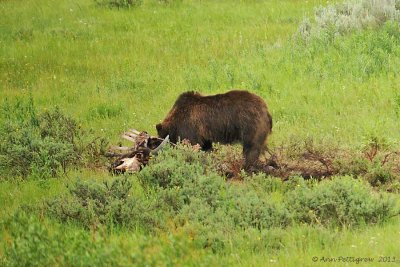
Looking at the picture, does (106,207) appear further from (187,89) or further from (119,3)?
(119,3)

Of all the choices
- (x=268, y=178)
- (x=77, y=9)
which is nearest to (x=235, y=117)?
(x=268, y=178)

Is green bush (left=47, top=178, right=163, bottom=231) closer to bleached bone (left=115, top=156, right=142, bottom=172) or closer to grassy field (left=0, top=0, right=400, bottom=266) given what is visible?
grassy field (left=0, top=0, right=400, bottom=266)

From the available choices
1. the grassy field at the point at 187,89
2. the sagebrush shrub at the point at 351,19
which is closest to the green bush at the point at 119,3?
the grassy field at the point at 187,89

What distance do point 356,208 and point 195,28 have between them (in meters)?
13.4

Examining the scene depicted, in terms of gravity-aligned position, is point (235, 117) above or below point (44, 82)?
above

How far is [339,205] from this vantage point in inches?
350

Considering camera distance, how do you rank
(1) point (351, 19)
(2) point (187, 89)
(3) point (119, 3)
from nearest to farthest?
(2) point (187, 89) → (1) point (351, 19) → (3) point (119, 3)

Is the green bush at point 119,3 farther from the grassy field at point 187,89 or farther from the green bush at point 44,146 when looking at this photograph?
the green bush at point 44,146

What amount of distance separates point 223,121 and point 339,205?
289 centimetres

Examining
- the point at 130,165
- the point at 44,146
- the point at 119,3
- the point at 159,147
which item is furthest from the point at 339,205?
the point at 119,3

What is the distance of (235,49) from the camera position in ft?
62.3

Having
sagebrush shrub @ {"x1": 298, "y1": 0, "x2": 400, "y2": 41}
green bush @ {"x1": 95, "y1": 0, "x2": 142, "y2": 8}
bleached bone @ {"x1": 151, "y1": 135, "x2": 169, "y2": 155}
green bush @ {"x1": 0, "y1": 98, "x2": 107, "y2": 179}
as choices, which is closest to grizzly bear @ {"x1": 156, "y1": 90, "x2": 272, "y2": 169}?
bleached bone @ {"x1": 151, "y1": 135, "x2": 169, "y2": 155}

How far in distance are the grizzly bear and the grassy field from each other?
2.85 ft

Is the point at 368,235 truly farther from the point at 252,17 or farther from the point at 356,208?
the point at 252,17
